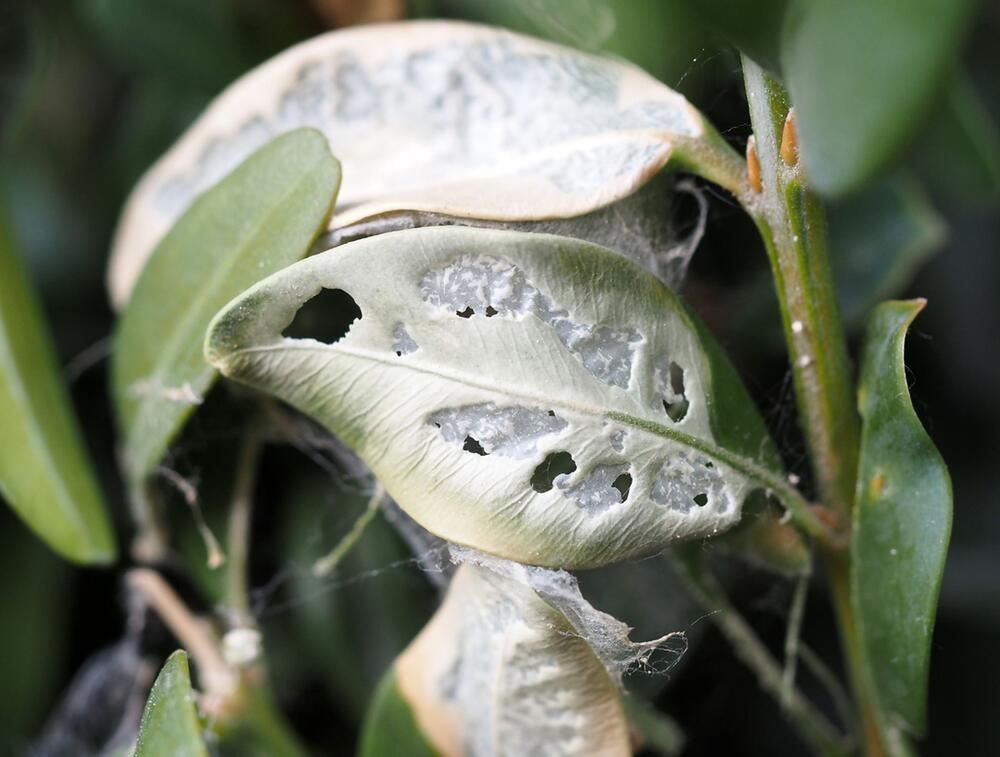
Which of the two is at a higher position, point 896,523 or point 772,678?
point 896,523

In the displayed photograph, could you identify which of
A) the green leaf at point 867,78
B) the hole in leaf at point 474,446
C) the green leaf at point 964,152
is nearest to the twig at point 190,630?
the hole in leaf at point 474,446

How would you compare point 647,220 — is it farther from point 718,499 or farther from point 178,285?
point 178,285

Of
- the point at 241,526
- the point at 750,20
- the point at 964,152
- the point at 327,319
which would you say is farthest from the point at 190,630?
the point at 964,152

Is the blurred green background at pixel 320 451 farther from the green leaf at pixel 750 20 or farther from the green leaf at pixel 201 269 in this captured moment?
the green leaf at pixel 750 20

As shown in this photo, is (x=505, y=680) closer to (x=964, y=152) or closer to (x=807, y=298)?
(x=807, y=298)

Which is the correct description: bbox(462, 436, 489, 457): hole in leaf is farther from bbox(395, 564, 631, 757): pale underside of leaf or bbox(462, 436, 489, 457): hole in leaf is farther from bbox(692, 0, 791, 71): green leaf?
bbox(692, 0, 791, 71): green leaf

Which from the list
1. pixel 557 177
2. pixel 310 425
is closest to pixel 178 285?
pixel 310 425
